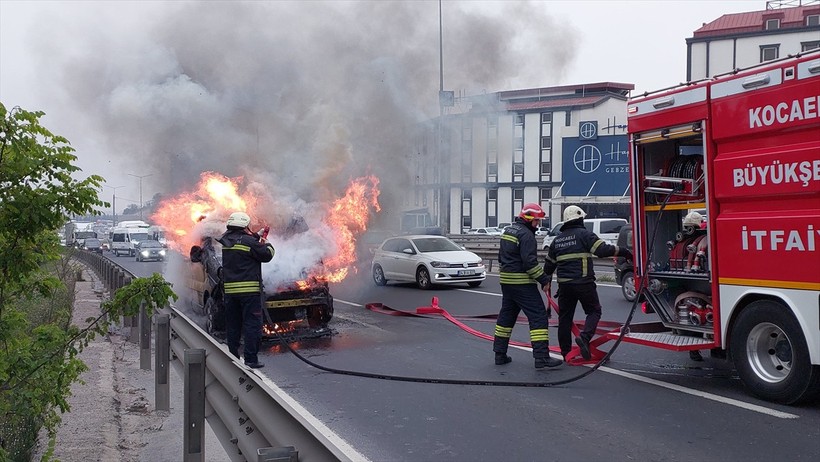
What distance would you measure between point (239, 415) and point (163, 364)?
307 centimetres

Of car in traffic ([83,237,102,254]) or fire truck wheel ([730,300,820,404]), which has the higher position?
car in traffic ([83,237,102,254])

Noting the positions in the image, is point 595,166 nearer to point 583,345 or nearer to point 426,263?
point 426,263

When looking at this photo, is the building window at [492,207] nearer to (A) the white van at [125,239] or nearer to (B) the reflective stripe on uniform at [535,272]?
(A) the white van at [125,239]

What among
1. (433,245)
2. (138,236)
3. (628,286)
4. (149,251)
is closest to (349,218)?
(433,245)

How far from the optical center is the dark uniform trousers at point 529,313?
334 inches

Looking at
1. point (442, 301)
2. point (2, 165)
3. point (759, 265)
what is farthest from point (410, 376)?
point (442, 301)

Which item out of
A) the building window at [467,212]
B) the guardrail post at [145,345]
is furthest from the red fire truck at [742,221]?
the building window at [467,212]

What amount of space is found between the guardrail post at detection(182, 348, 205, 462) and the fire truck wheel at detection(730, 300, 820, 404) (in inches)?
188

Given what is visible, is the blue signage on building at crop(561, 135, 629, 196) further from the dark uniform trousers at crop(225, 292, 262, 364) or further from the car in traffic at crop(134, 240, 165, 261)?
the dark uniform trousers at crop(225, 292, 262, 364)

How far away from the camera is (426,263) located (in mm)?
19266

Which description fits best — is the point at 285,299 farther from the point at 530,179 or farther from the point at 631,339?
the point at 530,179

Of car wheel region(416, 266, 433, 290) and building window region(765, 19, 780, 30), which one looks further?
building window region(765, 19, 780, 30)

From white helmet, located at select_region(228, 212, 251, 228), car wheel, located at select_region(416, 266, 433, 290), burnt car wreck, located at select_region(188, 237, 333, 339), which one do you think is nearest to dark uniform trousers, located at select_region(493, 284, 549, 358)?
white helmet, located at select_region(228, 212, 251, 228)

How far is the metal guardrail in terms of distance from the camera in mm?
3111
